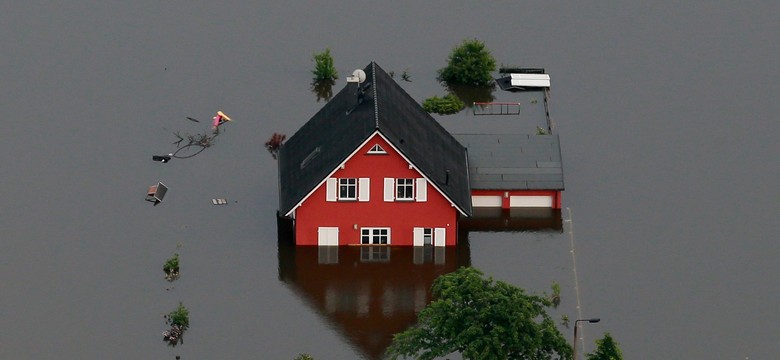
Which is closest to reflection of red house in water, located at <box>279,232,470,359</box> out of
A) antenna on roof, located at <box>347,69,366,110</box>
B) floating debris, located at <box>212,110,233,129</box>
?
antenna on roof, located at <box>347,69,366,110</box>

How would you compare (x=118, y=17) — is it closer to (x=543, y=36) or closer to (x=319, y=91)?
(x=319, y=91)

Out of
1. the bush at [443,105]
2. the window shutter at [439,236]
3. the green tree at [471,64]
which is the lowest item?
the window shutter at [439,236]

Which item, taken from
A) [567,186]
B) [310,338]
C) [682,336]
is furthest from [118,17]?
[682,336]

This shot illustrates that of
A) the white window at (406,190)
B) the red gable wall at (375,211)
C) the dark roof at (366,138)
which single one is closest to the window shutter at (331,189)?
the red gable wall at (375,211)

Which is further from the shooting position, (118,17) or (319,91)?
Result: (118,17)

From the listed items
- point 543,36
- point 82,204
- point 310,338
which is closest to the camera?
point 310,338

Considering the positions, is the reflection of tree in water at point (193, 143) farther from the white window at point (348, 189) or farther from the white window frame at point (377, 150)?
the white window frame at point (377, 150)
